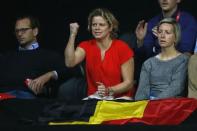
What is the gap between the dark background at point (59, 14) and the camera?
4699 mm

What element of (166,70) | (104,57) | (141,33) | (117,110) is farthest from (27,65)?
(117,110)

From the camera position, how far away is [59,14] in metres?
4.86

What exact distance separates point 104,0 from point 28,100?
1.81 meters

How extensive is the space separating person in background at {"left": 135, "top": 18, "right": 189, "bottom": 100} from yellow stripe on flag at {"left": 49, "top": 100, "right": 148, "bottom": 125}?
46 cm

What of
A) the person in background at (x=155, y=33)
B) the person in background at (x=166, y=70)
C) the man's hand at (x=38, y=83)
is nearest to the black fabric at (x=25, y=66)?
the man's hand at (x=38, y=83)

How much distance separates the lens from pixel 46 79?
3.86 meters

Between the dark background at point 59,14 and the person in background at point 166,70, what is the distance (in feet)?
3.60

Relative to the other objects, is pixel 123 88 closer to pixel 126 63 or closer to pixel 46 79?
pixel 126 63

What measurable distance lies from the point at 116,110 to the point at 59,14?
6.49ft

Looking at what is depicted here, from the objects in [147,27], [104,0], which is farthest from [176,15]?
[104,0]

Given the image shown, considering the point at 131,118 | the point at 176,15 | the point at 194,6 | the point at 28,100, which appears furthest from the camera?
the point at 194,6

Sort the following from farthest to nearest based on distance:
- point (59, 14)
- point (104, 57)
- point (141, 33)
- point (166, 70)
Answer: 1. point (59, 14)
2. point (141, 33)
3. point (104, 57)
4. point (166, 70)

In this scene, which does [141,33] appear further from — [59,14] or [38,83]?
[59,14]

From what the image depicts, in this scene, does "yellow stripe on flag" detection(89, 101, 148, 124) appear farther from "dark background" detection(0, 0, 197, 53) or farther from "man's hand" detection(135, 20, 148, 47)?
"dark background" detection(0, 0, 197, 53)
